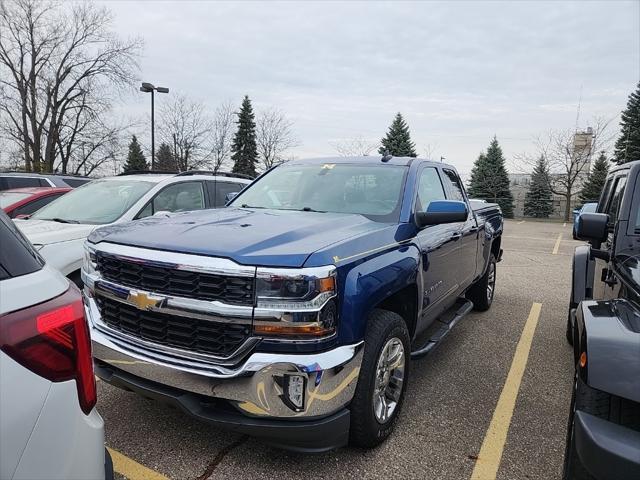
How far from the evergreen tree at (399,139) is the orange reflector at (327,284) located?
37869 millimetres

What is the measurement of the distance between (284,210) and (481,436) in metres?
2.20

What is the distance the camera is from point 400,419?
3232mm

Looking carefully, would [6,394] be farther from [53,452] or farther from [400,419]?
[400,419]

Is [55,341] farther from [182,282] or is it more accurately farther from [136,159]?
[136,159]

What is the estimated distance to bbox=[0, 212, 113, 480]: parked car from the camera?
4.04 ft

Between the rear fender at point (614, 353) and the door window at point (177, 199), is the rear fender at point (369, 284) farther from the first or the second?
the door window at point (177, 199)

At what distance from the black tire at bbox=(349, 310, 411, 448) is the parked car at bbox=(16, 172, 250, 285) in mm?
2541

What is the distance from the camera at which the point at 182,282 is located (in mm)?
2381

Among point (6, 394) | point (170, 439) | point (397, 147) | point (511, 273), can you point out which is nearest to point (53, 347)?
point (6, 394)

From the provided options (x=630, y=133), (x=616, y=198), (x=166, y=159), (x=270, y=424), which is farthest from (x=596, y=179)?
(x=270, y=424)

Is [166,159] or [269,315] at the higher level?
[166,159]

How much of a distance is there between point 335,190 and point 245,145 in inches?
1517

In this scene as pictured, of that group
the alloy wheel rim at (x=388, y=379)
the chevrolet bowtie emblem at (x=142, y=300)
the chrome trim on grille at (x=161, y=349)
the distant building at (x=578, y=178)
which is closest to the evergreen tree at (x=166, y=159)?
the distant building at (x=578, y=178)

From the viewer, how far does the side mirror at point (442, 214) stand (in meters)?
3.25
